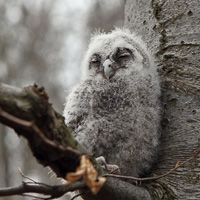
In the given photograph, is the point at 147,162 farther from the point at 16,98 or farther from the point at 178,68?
the point at 16,98

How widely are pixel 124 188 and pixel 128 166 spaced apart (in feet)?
2.23

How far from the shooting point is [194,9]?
3.00 metres

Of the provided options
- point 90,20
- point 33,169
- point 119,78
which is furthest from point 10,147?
point 119,78

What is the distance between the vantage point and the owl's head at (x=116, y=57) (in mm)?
3148

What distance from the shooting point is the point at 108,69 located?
3143mm

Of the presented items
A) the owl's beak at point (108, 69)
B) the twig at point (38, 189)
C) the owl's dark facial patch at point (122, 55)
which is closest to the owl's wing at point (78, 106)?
the owl's beak at point (108, 69)

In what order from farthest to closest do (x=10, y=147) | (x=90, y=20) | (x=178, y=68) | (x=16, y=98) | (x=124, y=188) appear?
(x=10, y=147), (x=90, y=20), (x=178, y=68), (x=124, y=188), (x=16, y=98)

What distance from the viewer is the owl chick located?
268 cm

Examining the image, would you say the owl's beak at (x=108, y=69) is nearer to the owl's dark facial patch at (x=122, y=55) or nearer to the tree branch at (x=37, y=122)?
the owl's dark facial patch at (x=122, y=55)

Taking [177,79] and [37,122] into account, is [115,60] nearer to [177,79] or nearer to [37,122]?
[177,79]

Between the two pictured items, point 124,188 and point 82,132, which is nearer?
point 124,188

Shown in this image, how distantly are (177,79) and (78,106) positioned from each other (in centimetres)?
81

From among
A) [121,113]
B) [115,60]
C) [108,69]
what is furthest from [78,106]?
[115,60]

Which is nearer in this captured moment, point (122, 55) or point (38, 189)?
point (38, 189)
